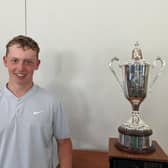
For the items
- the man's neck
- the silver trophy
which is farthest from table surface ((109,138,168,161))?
the man's neck

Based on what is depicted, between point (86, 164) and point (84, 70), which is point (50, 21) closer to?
point (84, 70)

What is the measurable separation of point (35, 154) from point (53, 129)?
14 cm

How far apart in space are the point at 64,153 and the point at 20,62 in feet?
1.57

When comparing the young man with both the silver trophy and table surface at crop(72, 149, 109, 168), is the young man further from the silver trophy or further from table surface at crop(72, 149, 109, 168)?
the silver trophy

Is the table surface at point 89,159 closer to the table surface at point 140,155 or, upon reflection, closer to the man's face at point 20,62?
the table surface at point 140,155

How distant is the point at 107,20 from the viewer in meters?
1.53

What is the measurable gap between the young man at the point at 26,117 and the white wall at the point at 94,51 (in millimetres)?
332

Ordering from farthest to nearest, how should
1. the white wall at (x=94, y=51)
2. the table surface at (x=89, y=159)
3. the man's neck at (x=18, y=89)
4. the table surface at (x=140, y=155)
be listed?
the white wall at (x=94, y=51) → the table surface at (x=89, y=159) → the man's neck at (x=18, y=89) → the table surface at (x=140, y=155)

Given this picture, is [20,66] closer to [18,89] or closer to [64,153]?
[18,89]

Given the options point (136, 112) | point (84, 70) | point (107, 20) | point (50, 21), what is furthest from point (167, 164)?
point (50, 21)

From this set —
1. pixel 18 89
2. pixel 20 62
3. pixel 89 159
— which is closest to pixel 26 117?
pixel 18 89

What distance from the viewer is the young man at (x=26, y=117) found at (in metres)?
1.19

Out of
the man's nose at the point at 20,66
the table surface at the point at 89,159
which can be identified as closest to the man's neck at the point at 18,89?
the man's nose at the point at 20,66

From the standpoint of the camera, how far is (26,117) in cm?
121
